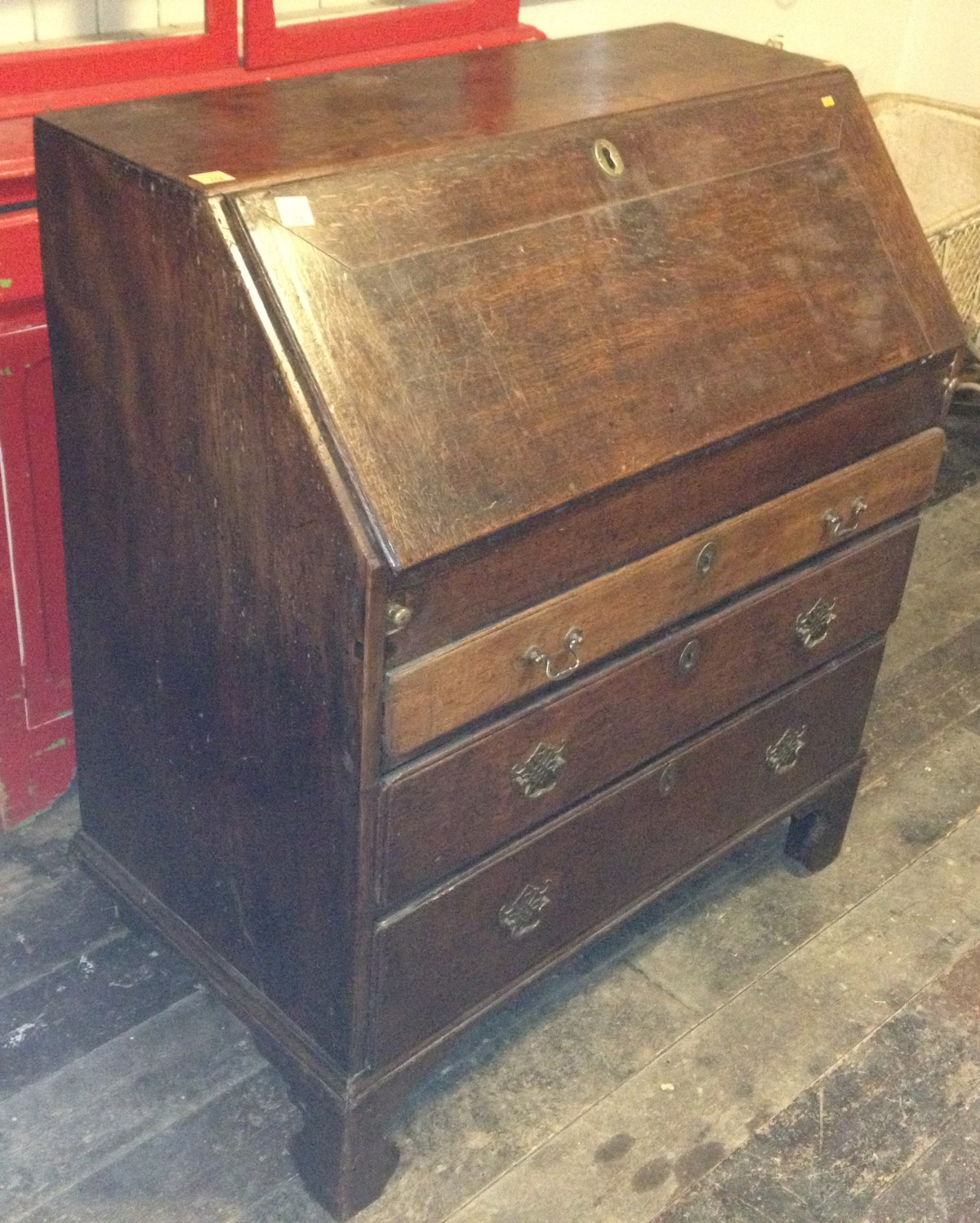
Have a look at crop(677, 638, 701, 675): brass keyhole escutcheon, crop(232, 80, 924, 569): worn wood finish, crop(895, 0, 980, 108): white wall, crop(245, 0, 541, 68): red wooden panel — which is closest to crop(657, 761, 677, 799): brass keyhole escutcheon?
crop(677, 638, 701, 675): brass keyhole escutcheon

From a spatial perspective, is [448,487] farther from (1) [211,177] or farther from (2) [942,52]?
(2) [942,52]

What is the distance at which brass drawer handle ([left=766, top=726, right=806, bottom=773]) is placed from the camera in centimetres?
215

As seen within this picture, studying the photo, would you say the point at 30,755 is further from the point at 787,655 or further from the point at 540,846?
the point at 787,655

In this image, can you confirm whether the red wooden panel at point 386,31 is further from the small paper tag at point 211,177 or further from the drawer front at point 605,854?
the drawer front at point 605,854

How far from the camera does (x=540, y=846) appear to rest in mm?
1813

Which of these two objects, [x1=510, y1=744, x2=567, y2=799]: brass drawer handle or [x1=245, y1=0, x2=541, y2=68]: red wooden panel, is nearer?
[x1=510, y1=744, x2=567, y2=799]: brass drawer handle

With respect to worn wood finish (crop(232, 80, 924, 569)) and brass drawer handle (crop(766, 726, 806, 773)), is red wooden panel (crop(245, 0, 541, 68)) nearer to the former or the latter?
worn wood finish (crop(232, 80, 924, 569))

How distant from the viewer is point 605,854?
1.94m

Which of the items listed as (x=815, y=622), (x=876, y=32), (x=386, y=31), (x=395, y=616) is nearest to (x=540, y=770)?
(x=395, y=616)

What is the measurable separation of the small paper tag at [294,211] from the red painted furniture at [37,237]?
685 mm

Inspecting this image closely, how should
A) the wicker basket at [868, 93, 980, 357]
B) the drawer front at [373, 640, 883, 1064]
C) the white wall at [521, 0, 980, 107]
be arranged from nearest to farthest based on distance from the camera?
the drawer front at [373, 640, 883, 1064] → the white wall at [521, 0, 980, 107] → the wicker basket at [868, 93, 980, 357]

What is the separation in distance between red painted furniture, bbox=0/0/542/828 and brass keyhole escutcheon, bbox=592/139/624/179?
710 mm

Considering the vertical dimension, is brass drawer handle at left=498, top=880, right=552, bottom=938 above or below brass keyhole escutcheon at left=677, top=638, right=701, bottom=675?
below

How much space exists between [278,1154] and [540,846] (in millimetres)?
534
